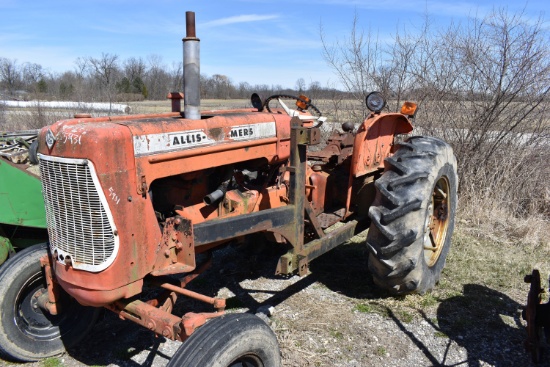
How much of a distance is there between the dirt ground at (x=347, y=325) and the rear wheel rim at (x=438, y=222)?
0.29 meters

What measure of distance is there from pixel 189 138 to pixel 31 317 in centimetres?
173

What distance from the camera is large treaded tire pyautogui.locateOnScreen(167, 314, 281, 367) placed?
6.90ft

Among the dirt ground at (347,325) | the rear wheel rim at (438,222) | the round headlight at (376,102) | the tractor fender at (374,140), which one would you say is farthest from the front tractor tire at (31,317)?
the rear wheel rim at (438,222)

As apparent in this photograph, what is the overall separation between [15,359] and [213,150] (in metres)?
1.89

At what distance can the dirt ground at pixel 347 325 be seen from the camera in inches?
120

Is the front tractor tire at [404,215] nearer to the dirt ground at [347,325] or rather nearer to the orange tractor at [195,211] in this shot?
the orange tractor at [195,211]

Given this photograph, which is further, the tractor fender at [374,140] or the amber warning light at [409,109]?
the amber warning light at [409,109]

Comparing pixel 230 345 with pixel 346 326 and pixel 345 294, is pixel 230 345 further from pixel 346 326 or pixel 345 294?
pixel 345 294

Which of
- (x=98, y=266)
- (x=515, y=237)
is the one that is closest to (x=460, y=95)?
(x=515, y=237)

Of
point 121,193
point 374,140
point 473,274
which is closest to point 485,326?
point 473,274

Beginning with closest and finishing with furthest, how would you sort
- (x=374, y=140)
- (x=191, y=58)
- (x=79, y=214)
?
(x=79, y=214) → (x=191, y=58) → (x=374, y=140)

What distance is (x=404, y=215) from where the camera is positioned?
3.22 m

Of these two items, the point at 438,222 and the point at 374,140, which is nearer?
the point at 374,140

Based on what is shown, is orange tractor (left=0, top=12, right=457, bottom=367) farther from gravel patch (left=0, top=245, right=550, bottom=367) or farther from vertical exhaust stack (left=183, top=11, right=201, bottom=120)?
gravel patch (left=0, top=245, right=550, bottom=367)
